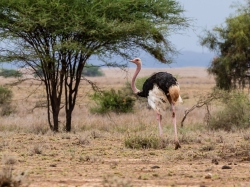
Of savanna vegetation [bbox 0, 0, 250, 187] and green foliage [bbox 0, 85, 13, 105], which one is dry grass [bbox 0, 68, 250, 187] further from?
green foliage [bbox 0, 85, 13, 105]

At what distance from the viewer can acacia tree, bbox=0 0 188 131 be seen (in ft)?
66.8

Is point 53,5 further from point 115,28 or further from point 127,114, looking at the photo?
point 127,114

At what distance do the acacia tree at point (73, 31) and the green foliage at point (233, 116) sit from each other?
2.93m

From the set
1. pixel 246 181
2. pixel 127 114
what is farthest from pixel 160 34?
pixel 246 181

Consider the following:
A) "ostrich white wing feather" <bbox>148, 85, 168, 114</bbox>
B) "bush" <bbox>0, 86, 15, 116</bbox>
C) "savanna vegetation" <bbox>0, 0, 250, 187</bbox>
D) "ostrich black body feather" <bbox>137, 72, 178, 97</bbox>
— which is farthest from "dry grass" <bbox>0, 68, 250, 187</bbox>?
"bush" <bbox>0, 86, 15, 116</bbox>

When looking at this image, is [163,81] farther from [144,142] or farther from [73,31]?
[73,31]

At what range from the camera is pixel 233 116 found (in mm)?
22625

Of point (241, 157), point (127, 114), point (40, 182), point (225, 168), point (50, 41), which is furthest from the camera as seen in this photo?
point (127, 114)

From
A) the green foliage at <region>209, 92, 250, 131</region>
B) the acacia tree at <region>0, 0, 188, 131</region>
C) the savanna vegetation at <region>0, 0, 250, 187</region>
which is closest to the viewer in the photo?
the savanna vegetation at <region>0, 0, 250, 187</region>

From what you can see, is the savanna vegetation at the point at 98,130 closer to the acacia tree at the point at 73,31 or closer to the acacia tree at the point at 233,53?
the acacia tree at the point at 73,31

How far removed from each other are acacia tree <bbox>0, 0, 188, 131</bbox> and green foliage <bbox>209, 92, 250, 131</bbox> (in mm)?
2932

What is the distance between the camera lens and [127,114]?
2922 centimetres

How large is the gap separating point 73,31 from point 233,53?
1722 centimetres

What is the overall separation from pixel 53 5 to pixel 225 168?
1021 centimetres
